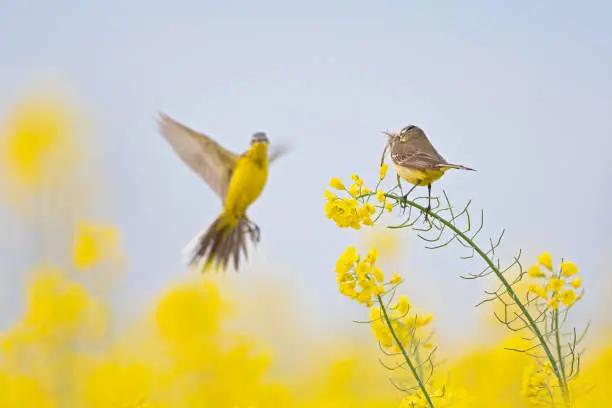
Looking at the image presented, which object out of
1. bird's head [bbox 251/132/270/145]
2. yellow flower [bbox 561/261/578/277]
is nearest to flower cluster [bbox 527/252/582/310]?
yellow flower [bbox 561/261/578/277]

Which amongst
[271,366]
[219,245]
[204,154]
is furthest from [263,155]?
[271,366]

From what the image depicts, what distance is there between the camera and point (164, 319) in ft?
19.1

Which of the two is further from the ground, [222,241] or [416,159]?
[222,241]

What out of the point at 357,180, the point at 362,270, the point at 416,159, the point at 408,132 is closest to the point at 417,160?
the point at 416,159

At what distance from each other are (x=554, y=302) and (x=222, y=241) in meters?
3.21

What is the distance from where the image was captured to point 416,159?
8.25 ft

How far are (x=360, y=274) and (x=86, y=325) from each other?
3542 millimetres

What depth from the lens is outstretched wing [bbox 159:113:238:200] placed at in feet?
15.3

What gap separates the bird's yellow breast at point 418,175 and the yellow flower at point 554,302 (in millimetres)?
510

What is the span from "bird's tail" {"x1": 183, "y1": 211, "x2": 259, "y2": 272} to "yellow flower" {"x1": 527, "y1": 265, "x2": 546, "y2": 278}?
2.94 metres

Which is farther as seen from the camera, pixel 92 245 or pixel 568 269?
pixel 92 245

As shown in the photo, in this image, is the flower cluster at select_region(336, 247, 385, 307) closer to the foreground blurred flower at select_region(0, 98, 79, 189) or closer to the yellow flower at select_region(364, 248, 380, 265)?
the yellow flower at select_region(364, 248, 380, 265)

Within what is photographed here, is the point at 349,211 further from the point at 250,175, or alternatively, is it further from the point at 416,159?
the point at 250,175

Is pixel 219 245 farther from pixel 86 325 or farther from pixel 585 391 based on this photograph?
pixel 585 391
